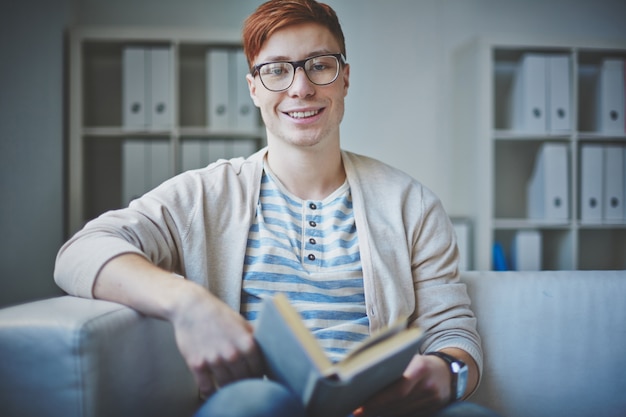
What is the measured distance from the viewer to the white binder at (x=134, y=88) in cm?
293

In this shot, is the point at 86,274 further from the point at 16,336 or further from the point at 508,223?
the point at 508,223

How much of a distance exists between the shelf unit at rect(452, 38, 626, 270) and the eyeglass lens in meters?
2.03

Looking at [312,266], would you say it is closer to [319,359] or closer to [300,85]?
[300,85]

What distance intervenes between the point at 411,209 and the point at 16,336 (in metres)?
0.81

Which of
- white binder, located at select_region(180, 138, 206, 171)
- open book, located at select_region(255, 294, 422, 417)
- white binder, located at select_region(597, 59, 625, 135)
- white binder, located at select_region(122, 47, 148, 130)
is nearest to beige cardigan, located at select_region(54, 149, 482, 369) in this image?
open book, located at select_region(255, 294, 422, 417)

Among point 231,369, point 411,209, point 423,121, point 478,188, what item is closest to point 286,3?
point 411,209

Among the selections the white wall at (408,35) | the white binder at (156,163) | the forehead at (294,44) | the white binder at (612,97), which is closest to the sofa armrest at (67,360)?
the forehead at (294,44)

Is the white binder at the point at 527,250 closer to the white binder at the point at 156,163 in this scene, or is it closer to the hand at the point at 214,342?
the white binder at the point at 156,163

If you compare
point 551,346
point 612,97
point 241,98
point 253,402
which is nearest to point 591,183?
point 612,97

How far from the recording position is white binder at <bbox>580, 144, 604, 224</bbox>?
310 cm

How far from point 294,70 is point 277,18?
113 millimetres

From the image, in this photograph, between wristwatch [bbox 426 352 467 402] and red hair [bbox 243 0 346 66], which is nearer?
wristwatch [bbox 426 352 467 402]

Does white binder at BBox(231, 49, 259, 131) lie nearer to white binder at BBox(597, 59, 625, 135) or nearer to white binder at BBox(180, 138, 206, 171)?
white binder at BBox(180, 138, 206, 171)

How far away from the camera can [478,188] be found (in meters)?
3.12
